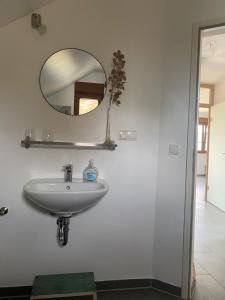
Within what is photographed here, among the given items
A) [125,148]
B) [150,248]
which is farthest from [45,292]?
[125,148]

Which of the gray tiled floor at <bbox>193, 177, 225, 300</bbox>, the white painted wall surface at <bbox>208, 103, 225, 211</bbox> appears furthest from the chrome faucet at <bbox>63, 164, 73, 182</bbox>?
the white painted wall surface at <bbox>208, 103, 225, 211</bbox>

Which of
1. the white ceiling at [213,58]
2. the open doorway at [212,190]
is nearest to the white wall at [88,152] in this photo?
the open doorway at [212,190]

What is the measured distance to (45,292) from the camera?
1.64m

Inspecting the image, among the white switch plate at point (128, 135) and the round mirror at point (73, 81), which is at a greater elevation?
the round mirror at point (73, 81)

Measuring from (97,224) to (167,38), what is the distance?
1.59 metres

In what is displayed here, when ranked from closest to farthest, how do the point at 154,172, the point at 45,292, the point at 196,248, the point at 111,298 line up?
the point at 45,292
the point at 111,298
the point at 154,172
the point at 196,248

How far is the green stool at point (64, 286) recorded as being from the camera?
64.3 inches

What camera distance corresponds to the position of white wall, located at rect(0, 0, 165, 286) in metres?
1.81

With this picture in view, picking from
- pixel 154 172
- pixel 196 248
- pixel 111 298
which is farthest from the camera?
pixel 196 248

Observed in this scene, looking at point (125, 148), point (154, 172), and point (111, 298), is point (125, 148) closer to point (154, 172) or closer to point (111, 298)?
point (154, 172)

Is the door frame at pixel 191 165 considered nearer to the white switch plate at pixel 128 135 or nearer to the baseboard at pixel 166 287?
the baseboard at pixel 166 287

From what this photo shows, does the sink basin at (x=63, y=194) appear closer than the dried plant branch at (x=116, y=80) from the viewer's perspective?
Yes

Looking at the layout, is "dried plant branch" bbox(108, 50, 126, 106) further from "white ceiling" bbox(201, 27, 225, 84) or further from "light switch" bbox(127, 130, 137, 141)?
"white ceiling" bbox(201, 27, 225, 84)

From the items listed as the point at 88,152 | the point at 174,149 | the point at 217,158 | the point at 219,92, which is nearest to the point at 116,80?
the point at 88,152
